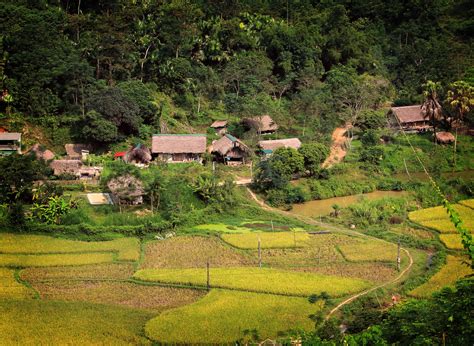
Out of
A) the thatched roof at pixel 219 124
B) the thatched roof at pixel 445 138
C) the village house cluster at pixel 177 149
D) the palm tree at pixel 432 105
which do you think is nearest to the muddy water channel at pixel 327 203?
the village house cluster at pixel 177 149

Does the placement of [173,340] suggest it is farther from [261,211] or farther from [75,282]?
[261,211]

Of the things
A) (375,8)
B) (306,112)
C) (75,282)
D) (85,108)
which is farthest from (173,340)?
(375,8)

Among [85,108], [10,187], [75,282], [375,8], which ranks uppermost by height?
[375,8]

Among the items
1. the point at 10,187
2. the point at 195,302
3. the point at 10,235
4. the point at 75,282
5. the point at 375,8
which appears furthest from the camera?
the point at 375,8

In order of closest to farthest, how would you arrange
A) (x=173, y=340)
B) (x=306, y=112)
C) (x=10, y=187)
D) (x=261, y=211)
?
1. (x=173, y=340)
2. (x=10, y=187)
3. (x=261, y=211)
4. (x=306, y=112)

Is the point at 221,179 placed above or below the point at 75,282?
above

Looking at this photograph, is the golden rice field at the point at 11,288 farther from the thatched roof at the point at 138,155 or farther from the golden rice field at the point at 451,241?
the golden rice field at the point at 451,241

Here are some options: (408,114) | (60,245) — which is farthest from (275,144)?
(60,245)

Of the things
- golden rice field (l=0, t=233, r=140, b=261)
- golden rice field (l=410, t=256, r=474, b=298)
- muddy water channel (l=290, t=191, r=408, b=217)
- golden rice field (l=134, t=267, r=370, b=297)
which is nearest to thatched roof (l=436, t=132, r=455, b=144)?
muddy water channel (l=290, t=191, r=408, b=217)
